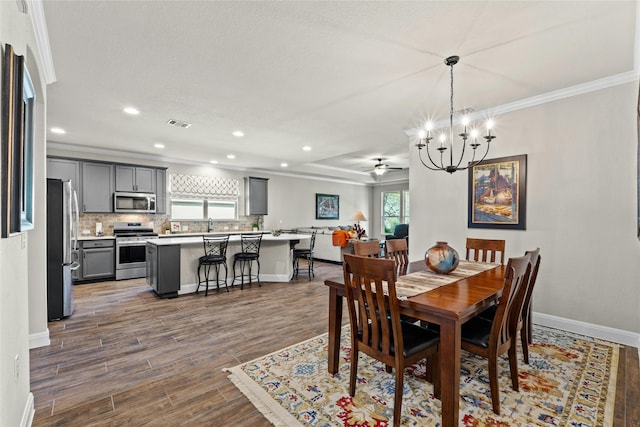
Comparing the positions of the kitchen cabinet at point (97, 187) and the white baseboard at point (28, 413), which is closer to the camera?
the white baseboard at point (28, 413)

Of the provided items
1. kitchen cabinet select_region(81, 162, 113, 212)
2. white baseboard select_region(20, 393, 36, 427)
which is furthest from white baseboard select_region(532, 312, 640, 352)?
kitchen cabinet select_region(81, 162, 113, 212)

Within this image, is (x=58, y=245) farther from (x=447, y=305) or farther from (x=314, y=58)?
(x=447, y=305)

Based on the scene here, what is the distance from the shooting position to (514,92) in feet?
10.9

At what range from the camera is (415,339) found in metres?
1.99

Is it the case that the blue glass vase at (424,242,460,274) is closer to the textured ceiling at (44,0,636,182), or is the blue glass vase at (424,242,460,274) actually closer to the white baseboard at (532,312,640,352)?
the textured ceiling at (44,0,636,182)

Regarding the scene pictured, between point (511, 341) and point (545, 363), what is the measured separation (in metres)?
0.84

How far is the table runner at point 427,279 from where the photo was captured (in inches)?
83.4

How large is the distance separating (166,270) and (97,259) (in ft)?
7.13

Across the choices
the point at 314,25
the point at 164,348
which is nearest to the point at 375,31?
the point at 314,25

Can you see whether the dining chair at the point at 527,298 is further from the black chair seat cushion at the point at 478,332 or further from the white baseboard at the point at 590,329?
the white baseboard at the point at 590,329

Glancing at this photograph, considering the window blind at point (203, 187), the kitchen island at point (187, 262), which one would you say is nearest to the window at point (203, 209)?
the window blind at point (203, 187)

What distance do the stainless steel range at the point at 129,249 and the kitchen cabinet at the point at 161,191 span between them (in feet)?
2.01

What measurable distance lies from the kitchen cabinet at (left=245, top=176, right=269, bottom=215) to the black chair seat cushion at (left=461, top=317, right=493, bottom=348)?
6.49 meters

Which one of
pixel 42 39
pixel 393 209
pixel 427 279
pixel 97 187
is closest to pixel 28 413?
pixel 42 39
